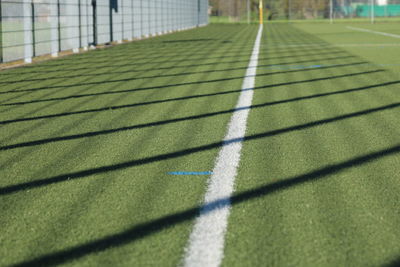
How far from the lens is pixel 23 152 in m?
4.88

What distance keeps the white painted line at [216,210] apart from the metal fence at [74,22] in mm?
8561

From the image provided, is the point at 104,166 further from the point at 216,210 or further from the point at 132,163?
the point at 216,210

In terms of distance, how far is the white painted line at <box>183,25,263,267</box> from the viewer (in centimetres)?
270

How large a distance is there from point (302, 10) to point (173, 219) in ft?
190

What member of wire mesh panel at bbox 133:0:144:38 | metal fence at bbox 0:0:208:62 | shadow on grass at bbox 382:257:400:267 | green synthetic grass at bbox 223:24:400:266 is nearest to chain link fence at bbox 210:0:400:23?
metal fence at bbox 0:0:208:62

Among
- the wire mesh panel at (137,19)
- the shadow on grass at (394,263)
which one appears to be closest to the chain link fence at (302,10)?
the wire mesh panel at (137,19)

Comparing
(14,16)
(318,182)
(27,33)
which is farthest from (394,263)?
(27,33)

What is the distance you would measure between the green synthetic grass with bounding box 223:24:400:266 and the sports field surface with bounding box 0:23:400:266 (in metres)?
0.01

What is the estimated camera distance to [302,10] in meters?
58.7

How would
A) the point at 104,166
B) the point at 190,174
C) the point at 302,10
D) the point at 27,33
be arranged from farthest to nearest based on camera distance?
the point at 302,10, the point at 27,33, the point at 104,166, the point at 190,174

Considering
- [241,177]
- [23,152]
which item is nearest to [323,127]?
A: [241,177]

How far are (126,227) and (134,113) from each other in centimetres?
375

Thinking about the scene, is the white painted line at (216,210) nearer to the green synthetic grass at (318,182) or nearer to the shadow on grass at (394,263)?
the green synthetic grass at (318,182)

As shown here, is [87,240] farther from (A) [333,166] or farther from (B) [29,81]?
(B) [29,81]
